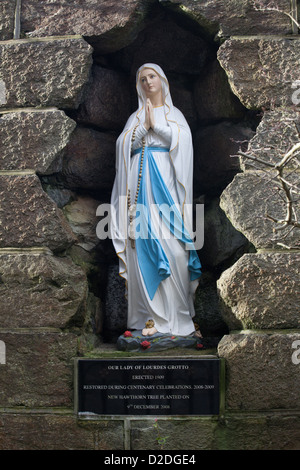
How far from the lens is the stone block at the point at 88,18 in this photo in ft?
21.0

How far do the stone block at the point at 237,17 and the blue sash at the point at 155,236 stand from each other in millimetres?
1070

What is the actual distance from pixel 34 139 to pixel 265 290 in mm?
1924

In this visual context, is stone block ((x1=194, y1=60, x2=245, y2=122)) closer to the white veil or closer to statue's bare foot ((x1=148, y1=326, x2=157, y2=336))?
the white veil

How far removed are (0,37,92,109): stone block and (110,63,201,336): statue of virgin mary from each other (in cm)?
53

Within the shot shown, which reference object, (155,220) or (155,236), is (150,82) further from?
(155,236)

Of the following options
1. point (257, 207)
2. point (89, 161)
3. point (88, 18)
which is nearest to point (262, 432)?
point (257, 207)

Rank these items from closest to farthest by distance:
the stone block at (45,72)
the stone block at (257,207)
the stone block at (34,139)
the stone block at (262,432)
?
the stone block at (262,432) → the stone block at (257,207) → the stone block at (34,139) → the stone block at (45,72)

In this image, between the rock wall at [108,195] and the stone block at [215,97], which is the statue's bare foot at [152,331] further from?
the stone block at [215,97]

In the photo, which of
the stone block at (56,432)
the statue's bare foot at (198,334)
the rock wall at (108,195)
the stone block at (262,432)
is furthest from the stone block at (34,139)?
the stone block at (262,432)

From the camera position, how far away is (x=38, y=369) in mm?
5852

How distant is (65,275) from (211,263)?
4.01 ft

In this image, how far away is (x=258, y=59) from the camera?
6.23 meters

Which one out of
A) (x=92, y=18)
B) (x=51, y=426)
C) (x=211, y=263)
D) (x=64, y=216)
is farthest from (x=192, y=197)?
(x=51, y=426)

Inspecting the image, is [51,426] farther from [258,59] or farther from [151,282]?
[258,59]
